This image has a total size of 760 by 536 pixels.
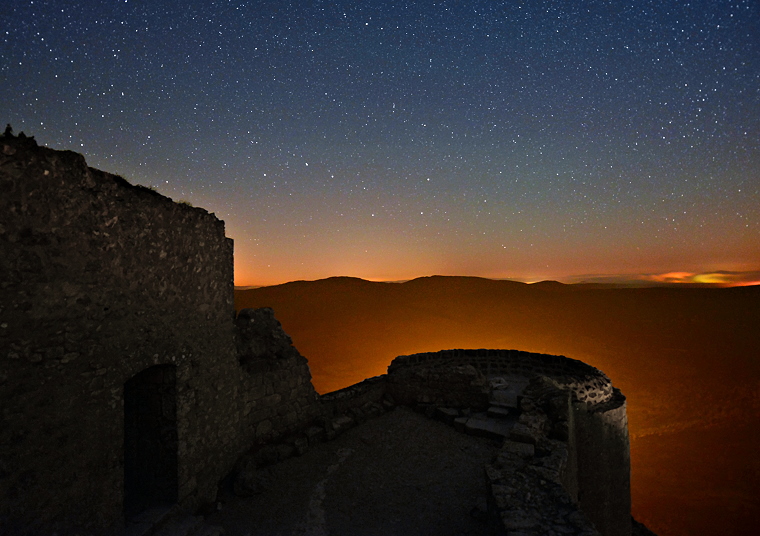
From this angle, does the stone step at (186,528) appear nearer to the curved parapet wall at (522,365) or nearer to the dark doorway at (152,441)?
the dark doorway at (152,441)

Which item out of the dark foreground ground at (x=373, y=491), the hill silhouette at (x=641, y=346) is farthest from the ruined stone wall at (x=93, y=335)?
the hill silhouette at (x=641, y=346)

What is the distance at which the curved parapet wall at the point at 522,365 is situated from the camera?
10871mm

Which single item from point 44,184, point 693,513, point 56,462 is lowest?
point 693,513

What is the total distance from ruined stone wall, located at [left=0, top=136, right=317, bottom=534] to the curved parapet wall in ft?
21.2

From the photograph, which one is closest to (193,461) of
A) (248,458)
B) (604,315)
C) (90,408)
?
(248,458)

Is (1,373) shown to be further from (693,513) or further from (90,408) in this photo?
(693,513)

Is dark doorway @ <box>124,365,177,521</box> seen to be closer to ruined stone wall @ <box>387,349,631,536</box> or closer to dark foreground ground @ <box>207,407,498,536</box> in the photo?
dark foreground ground @ <box>207,407,498,536</box>

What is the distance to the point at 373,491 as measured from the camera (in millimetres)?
6590

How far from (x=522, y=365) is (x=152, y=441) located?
12535 mm

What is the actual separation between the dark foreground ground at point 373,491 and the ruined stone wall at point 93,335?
106 centimetres

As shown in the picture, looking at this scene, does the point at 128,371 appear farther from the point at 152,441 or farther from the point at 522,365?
the point at 522,365

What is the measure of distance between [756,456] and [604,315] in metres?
24.4

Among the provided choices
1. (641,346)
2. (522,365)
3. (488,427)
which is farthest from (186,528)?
(641,346)

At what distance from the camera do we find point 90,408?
4238 millimetres
